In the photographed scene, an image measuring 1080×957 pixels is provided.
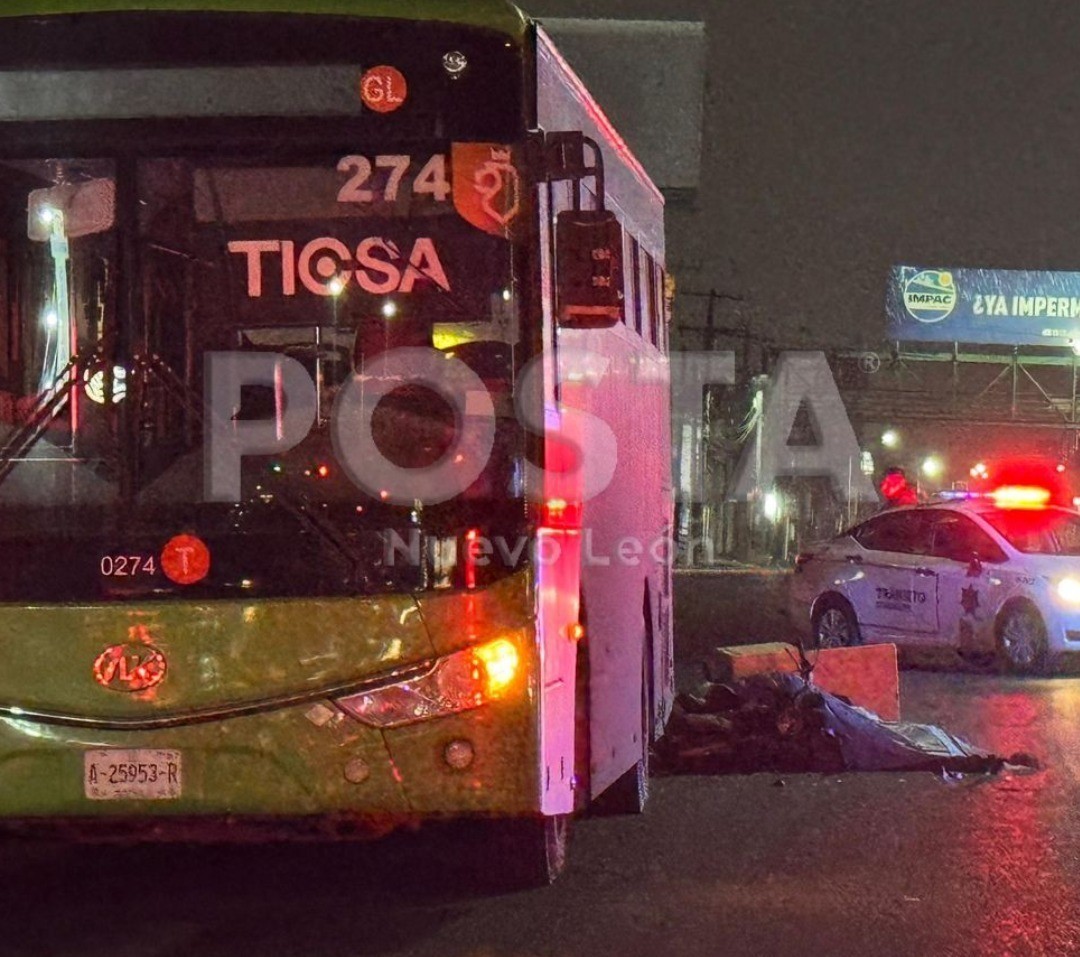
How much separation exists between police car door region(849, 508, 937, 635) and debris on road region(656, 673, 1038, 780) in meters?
5.86

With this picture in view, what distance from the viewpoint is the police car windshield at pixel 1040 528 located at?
16516mm

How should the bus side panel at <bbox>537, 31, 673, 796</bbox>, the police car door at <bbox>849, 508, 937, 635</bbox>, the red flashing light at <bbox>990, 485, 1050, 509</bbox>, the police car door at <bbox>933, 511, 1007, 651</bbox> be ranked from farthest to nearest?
the red flashing light at <bbox>990, 485, 1050, 509</bbox> → the police car door at <bbox>849, 508, 937, 635</bbox> → the police car door at <bbox>933, 511, 1007, 651</bbox> → the bus side panel at <bbox>537, 31, 673, 796</bbox>

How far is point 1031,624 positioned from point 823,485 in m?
38.5

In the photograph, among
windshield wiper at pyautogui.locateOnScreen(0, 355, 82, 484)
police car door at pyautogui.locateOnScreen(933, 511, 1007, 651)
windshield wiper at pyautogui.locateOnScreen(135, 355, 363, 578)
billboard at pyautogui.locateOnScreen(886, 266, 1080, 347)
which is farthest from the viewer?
billboard at pyautogui.locateOnScreen(886, 266, 1080, 347)

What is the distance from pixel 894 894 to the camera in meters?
7.10

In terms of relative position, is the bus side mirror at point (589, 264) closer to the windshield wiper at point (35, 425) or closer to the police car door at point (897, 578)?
the windshield wiper at point (35, 425)

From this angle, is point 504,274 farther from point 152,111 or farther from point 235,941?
point 235,941

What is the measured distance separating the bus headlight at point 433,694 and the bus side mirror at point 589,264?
1.22 m

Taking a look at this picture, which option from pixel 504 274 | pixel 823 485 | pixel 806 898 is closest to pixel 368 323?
pixel 504 274

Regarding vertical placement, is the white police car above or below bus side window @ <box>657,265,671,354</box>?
below

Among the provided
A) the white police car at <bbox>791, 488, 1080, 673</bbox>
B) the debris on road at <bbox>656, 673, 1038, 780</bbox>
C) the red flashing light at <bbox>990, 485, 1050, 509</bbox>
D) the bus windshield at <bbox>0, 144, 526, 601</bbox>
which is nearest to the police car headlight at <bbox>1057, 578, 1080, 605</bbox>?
the white police car at <bbox>791, 488, 1080, 673</bbox>

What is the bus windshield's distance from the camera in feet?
19.9

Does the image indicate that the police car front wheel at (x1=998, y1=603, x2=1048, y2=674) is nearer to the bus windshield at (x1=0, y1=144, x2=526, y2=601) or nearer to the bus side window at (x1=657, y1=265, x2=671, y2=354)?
the bus side window at (x1=657, y1=265, x2=671, y2=354)

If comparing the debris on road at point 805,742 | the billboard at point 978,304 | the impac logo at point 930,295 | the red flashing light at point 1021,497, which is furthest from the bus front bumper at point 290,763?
the impac logo at point 930,295
